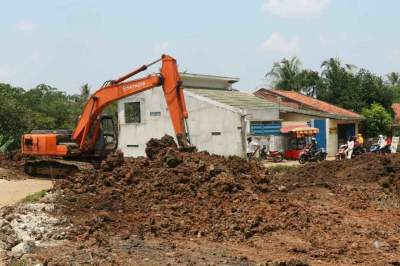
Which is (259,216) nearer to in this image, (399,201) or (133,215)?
(133,215)

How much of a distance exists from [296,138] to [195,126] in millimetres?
5715

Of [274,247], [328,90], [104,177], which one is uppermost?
[328,90]

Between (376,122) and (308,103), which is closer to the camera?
(376,122)

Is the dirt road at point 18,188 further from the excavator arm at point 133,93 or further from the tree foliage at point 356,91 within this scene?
the tree foliage at point 356,91

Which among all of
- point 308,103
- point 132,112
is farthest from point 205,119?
point 308,103

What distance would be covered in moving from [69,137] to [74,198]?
798 cm

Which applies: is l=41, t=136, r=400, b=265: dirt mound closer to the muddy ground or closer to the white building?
the muddy ground

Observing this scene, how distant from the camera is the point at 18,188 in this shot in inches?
685

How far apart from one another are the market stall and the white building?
623mm

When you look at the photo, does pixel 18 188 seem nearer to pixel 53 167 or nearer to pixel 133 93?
pixel 53 167

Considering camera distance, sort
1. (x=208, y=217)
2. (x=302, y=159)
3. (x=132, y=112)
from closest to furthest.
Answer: (x=208, y=217) < (x=302, y=159) < (x=132, y=112)

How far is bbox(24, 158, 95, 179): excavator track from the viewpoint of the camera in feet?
61.8

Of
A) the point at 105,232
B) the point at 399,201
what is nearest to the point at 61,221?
the point at 105,232

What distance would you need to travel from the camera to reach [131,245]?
30.5 feet
